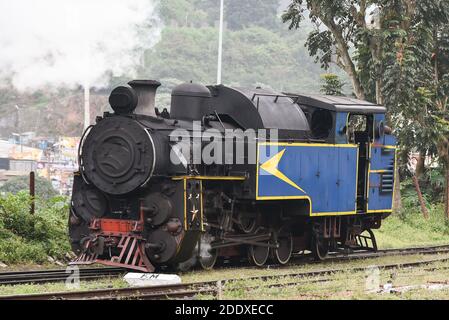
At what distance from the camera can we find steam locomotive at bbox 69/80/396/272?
13.6 m

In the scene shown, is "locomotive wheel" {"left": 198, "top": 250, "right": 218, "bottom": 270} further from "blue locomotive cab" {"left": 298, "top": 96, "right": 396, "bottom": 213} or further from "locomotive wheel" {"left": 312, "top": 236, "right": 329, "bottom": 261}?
"blue locomotive cab" {"left": 298, "top": 96, "right": 396, "bottom": 213}

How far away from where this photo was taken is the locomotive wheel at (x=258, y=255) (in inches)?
608

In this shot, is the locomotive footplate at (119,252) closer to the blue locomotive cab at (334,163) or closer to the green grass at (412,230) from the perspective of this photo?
the blue locomotive cab at (334,163)

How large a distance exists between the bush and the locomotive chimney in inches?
125

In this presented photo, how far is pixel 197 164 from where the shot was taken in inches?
554

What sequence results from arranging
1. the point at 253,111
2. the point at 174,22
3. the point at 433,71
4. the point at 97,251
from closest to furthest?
the point at 97,251, the point at 253,111, the point at 433,71, the point at 174,22

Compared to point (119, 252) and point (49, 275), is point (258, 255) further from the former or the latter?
point (49, 275)

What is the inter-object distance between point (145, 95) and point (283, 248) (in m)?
4.29

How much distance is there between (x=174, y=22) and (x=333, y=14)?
51917 mm

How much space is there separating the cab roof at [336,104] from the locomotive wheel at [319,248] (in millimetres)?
2663

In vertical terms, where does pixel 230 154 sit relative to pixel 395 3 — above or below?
below

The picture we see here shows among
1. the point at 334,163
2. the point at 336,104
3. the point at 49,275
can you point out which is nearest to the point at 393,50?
the point at 336,104
